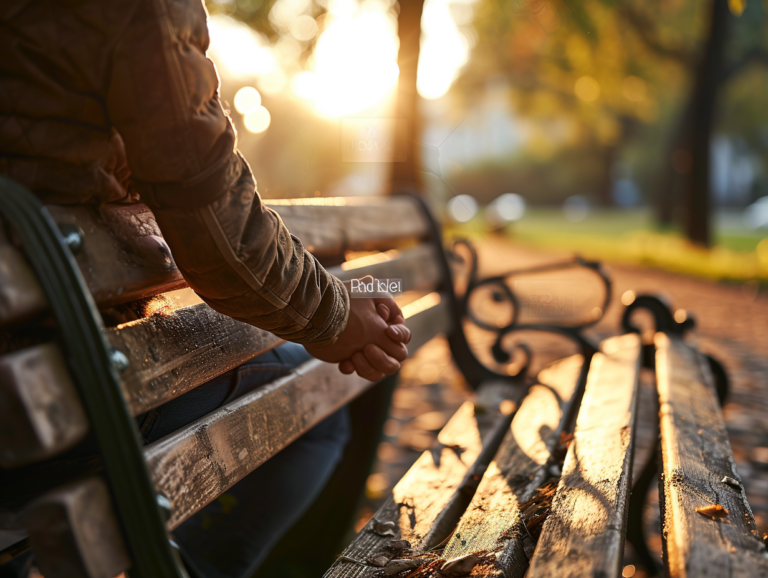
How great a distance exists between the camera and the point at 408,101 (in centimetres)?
583

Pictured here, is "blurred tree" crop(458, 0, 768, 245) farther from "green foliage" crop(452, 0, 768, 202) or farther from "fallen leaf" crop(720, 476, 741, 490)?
"fallen leaf" crop(720, 476, 741, 490)

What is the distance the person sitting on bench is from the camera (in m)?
0.83

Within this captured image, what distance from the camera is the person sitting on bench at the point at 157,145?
83 cm

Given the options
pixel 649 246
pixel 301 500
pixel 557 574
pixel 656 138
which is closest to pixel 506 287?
pixel 301 500

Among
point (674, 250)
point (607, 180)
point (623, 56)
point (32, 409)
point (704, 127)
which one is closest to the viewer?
point (32, 409)

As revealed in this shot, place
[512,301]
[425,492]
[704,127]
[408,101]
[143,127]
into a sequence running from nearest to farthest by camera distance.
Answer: [143,127] → [425,492] → [512,301] → [408,101] → [704,127]

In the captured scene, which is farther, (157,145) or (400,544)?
(400,544)

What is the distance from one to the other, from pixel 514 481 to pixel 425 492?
0.21 metres

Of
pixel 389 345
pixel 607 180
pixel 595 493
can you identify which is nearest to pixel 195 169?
pixel 389 345

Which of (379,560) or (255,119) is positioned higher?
(255,119)

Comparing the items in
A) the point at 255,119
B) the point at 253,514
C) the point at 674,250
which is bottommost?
the point at 674,250

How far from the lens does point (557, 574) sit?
0.89 metres

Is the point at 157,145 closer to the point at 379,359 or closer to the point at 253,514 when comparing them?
the point at 379,359

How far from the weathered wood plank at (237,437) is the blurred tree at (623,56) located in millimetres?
8093
